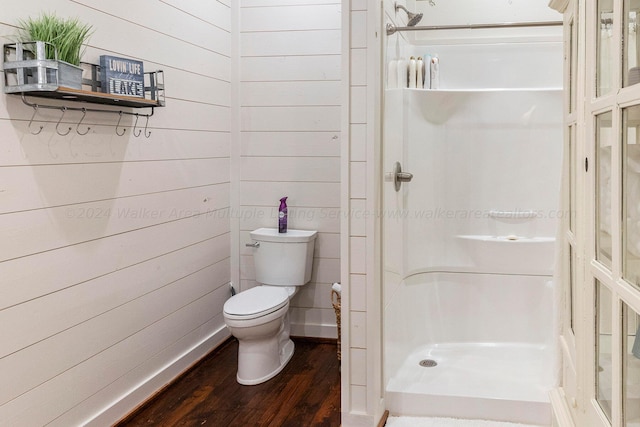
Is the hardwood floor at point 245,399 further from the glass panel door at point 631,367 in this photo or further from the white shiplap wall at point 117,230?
the glass panel door at point 631,367

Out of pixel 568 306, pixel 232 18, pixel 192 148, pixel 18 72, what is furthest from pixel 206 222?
pixel 568 306

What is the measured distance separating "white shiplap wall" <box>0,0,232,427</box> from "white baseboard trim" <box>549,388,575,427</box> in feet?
5.88

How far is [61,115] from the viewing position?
7.30ft

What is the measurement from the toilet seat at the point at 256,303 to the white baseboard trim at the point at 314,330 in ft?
1.67

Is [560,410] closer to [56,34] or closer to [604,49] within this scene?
[604,49]

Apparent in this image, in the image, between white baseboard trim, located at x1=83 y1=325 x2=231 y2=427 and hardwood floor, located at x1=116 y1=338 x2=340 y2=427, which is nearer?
white baseboard trim, located at x1=83 y1=325 x2=231 y2=427

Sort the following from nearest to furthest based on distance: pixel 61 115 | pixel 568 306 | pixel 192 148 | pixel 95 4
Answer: pixel 568 306
pixel 61 115
pixel 95 4
pixel 192 148

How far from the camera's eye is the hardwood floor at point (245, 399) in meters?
2.64

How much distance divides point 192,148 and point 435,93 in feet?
4.49

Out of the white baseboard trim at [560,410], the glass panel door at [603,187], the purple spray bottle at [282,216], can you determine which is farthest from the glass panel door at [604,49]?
the purple spray bottle at [282,216]

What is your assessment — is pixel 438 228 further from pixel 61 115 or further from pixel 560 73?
pixel 61 115

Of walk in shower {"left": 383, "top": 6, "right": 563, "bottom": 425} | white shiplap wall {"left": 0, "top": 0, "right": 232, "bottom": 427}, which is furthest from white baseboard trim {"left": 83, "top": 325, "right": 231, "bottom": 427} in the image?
walk in shower {"left": 383, "top": 6, "right": 563, "bottom": 425}

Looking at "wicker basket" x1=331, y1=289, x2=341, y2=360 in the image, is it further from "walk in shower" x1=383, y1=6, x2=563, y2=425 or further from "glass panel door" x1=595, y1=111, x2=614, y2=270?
"glass panel door" x1=595, y1=111, x2=614, y2=270

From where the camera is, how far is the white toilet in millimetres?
2963
